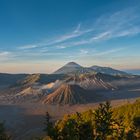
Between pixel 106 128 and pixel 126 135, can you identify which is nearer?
pixel 106 128

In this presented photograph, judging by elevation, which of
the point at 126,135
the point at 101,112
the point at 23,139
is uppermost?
the point at 101,112

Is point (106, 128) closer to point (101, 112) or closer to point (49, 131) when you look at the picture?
point (101, 112)

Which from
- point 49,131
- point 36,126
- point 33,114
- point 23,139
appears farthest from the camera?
point 33,114

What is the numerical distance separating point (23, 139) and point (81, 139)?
81.4m

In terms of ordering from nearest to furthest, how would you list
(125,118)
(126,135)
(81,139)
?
1. (81,139)
2. (126,135)
3. (125,118)

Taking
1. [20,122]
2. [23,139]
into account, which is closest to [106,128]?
[23,139]

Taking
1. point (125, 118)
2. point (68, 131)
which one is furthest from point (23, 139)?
point (68, 131)

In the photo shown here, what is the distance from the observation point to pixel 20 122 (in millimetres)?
161750

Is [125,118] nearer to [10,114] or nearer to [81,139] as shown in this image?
[81,139]

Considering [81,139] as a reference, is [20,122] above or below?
below

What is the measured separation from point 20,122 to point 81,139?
413 ft

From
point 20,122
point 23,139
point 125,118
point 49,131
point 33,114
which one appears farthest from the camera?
point 33,114

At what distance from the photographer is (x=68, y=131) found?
125 feet

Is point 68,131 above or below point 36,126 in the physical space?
above
